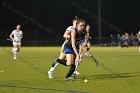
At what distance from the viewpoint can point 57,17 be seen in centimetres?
6444

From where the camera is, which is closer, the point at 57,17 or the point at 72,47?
the point at 72,47

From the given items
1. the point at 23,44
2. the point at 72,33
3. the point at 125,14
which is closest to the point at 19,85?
the point at 72,33

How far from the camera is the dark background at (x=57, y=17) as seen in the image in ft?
205

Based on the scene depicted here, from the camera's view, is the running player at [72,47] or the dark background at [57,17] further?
the dark background at [57,17]

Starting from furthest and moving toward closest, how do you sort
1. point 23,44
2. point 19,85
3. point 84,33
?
point 23,44, point 84,33, point 19,85

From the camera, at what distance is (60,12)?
6481 centimetres

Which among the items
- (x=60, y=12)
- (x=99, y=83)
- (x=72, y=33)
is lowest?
(x=99, y=83)

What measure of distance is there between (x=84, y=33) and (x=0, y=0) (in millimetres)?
48960

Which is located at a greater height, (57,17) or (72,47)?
(57,17)

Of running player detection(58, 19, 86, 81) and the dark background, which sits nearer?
running player detection(58, 19, 86, 81)

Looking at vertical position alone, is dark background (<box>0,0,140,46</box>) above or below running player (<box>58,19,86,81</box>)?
above

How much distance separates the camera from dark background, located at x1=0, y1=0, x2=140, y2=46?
6256cm

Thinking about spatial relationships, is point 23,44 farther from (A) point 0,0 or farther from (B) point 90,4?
(B) point 90,4

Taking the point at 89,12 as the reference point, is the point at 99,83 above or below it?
below
